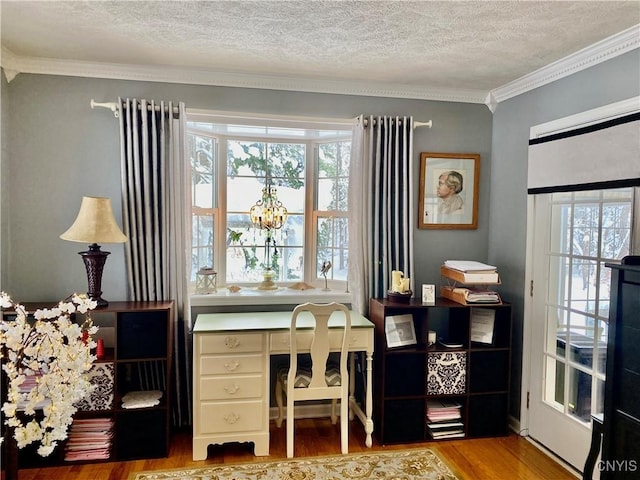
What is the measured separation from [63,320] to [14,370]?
205 mm

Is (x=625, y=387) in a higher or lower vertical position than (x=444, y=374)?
higher

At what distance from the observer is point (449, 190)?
3.81 meters

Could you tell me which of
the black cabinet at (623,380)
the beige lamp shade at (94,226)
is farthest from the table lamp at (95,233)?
the black cabinet at (623,380)

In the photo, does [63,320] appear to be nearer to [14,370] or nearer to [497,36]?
[14,370]

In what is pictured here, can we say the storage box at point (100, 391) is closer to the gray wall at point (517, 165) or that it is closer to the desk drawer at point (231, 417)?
the desk drawer at point (231, 417)

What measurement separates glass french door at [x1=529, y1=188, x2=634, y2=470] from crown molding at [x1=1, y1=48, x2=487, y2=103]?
119cm

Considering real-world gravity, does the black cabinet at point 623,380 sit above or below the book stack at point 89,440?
above

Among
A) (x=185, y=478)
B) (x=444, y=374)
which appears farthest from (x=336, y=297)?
(x=185, y=478)

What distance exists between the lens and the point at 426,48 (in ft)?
9.36

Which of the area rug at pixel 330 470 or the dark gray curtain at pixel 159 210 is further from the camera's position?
the dark gray curtain at pixel 159 210

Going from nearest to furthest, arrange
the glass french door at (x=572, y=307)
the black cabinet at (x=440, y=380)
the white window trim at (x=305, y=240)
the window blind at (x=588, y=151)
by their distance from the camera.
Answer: the window blind at (x=588, y=151) < the glass french door at (x=572, y=307) < the black cabinet at (x=440, y=380) < the white window trim at (x=305, y=240)

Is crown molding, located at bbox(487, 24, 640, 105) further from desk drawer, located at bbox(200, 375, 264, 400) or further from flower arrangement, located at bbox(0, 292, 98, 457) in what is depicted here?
flower arrangement, located at bbox(0, 292, 98, 457)

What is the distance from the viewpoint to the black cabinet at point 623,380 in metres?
1.99

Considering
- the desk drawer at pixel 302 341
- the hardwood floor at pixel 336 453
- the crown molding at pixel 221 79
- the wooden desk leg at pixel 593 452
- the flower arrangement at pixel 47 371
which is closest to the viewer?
the flower arrangement at pixel 47 371
